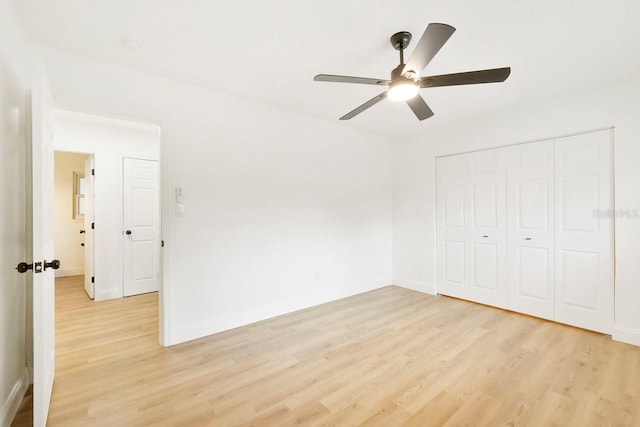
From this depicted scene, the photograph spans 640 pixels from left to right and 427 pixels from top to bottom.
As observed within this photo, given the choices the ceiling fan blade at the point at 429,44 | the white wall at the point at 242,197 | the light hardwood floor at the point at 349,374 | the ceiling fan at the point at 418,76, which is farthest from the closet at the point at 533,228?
the ceiling fan blade at the point at 429,44

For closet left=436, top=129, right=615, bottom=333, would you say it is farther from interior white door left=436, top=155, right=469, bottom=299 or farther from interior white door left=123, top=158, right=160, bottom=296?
interior white door left=123, top=158, right=160, bottom=296

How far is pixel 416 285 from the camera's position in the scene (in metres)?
4.49

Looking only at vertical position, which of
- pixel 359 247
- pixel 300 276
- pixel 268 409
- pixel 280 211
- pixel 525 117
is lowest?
pixel 268 409

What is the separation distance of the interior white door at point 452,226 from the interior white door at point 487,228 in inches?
3.2

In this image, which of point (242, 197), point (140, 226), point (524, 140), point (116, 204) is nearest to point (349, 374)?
point (242, 197)

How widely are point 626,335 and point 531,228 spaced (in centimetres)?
125

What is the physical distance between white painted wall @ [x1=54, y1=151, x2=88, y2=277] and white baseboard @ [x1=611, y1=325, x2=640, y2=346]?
8.10m

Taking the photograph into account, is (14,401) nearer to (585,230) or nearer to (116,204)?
(116,204)

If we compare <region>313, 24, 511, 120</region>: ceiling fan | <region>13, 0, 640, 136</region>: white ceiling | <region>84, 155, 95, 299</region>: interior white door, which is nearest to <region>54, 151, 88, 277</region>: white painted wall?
<region>84, 155, 95, 299</region>: interior white door

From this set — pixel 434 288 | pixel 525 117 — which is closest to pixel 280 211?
pixel 434 288

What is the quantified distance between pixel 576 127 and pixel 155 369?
458 cm

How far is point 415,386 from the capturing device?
206 centimetres

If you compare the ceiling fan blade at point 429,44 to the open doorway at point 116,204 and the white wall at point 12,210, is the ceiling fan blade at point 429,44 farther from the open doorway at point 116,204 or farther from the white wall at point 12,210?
the open doorway at point 116,204

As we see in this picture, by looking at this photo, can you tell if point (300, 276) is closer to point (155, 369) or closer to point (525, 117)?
point (155, 369)
